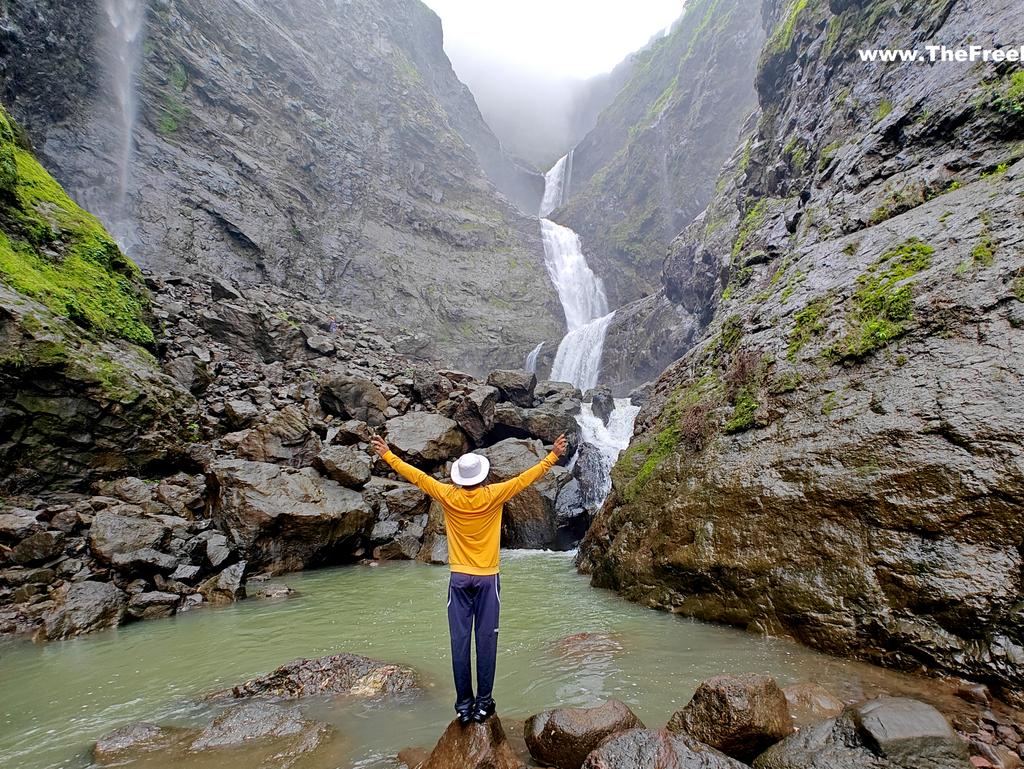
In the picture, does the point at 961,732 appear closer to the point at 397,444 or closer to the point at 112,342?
the point at 397,444

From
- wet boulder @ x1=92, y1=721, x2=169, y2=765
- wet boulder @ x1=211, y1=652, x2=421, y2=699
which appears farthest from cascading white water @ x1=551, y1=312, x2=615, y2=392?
wet boulder @ x1=92, y1=721, x2=169, y2=765

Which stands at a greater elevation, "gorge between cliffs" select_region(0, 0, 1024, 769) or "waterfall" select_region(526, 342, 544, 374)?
"waterfall" select_region(526, 342, 544, 374)

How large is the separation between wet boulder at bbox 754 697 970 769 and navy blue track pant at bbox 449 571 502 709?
1825mm

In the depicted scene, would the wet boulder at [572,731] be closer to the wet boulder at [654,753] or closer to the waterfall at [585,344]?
the wet boulder at [654,753]

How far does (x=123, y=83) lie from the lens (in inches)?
1091

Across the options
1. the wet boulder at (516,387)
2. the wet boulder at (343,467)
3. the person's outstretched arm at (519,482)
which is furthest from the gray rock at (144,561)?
the wet boulder at (516,387)

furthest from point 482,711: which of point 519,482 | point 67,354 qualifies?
point 67,354

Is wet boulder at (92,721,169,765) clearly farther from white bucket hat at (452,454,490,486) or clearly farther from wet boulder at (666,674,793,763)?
wet boulder at (666,674,793,763)

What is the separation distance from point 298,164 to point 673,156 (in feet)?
110

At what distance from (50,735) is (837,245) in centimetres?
1250

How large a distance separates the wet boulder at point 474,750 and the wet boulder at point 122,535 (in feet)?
26.4

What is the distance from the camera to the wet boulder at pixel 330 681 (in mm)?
4863

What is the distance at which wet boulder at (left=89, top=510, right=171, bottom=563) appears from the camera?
8.34 meters

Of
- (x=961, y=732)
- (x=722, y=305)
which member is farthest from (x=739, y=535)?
(x=722, y=305)
